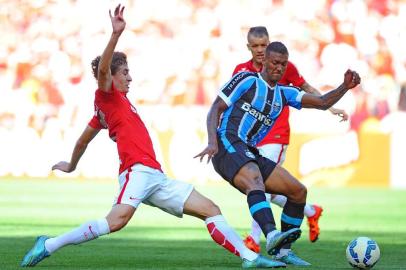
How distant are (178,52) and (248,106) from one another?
16.8 metres

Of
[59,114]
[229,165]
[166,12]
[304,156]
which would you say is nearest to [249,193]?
[229,165]

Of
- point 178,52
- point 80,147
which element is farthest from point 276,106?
point 178,52

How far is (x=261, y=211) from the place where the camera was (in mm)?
7961

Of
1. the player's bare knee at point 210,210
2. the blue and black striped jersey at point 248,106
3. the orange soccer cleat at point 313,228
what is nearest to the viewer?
the player's bare knee at point 210,210

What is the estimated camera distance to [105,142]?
22.5 m

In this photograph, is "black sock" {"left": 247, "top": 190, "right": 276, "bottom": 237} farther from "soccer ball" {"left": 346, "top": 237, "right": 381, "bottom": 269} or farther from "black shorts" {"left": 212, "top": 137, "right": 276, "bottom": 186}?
"soccer ball" {"left": 346, "top": 237, "right": 381, "bottom": 269}

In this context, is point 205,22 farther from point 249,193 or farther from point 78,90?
point 249,193

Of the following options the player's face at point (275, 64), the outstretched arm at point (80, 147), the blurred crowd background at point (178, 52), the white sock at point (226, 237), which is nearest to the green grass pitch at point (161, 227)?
the white sock at point (226, 237)

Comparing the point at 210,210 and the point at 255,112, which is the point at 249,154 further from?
the point at 210,210

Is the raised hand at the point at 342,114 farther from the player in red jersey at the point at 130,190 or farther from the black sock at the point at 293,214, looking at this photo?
the player in red jersey at the point at 130,190

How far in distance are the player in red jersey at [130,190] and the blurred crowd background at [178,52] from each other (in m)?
15.2

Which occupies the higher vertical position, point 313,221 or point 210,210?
point 210,210

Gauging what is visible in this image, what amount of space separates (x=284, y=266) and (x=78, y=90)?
17.3 m

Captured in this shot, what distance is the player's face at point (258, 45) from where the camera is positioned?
392 inches
